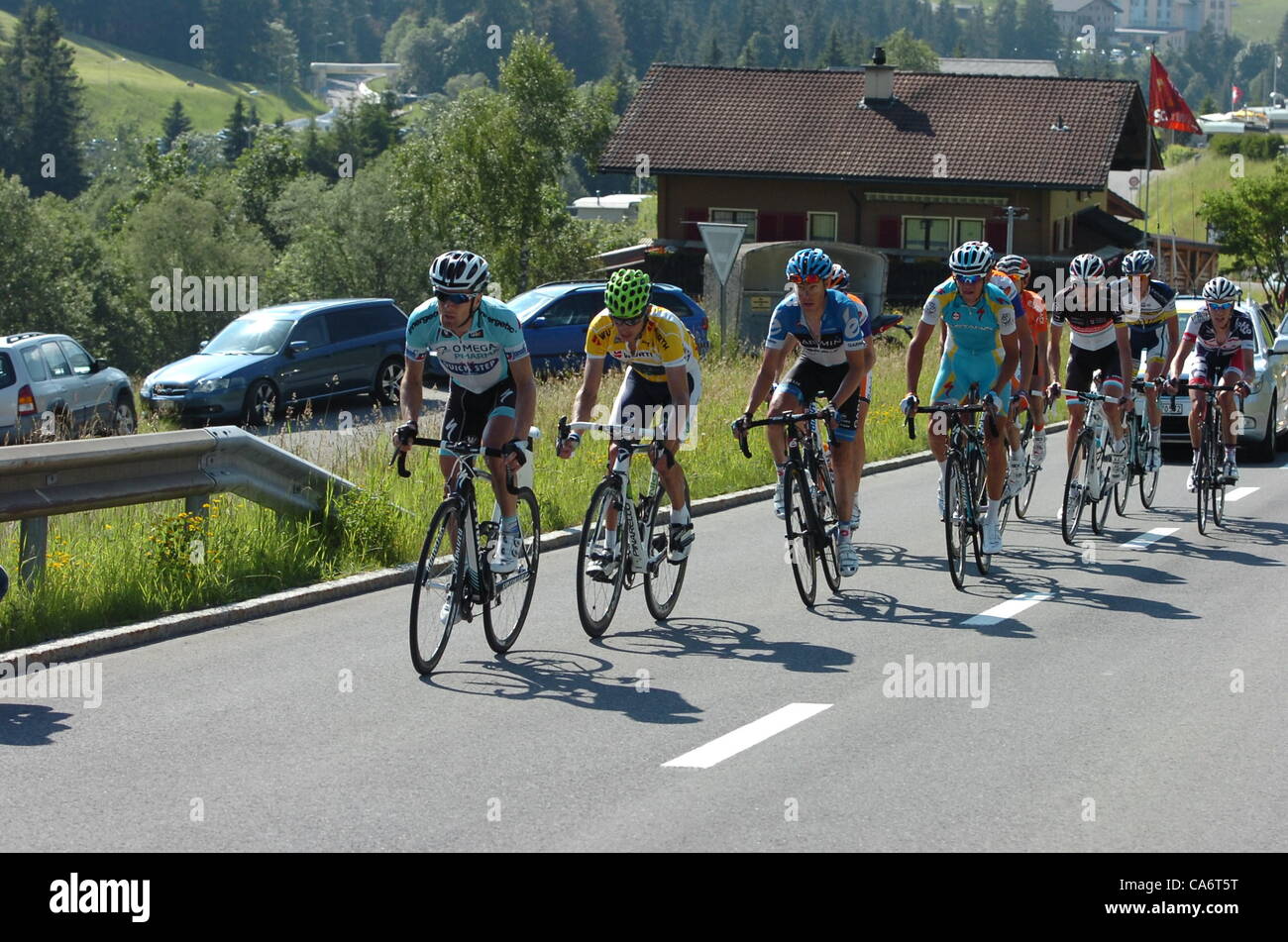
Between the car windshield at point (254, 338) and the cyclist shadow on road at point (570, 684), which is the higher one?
the car windshield at point (254, 338)

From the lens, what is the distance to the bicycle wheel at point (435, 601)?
8.02m

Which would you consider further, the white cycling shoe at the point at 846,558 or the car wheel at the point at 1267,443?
the car wheel at the point at 1267,443

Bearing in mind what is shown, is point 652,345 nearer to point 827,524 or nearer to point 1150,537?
point 827,524

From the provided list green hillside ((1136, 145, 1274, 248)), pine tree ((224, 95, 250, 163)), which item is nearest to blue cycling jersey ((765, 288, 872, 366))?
green hillside ((1136, 145, 1274, 248))

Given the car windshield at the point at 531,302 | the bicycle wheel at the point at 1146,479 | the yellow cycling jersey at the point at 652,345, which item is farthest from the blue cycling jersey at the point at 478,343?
the car windshield at the point at 531,302

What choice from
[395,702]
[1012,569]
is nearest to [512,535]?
[395,702]

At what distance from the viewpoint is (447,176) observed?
82750 mm

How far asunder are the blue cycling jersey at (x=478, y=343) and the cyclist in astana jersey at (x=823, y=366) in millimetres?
1859

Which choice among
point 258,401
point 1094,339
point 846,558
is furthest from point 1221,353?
point 258,401

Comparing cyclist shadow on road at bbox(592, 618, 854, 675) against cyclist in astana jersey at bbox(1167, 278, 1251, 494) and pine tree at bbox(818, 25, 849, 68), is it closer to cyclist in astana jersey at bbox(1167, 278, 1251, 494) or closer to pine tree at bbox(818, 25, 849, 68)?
cyclist in astana jersey at bbox(1167, 278, 1251, 494)

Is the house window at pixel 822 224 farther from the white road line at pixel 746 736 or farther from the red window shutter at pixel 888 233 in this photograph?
the white road line at pixel 746 736

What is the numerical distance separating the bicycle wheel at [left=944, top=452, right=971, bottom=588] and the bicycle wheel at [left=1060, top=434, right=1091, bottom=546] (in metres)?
1.96

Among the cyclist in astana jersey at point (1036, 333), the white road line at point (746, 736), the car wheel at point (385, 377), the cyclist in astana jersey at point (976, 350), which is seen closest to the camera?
the white road line at point (746, 736)

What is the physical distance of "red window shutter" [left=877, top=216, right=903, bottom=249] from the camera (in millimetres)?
62406
